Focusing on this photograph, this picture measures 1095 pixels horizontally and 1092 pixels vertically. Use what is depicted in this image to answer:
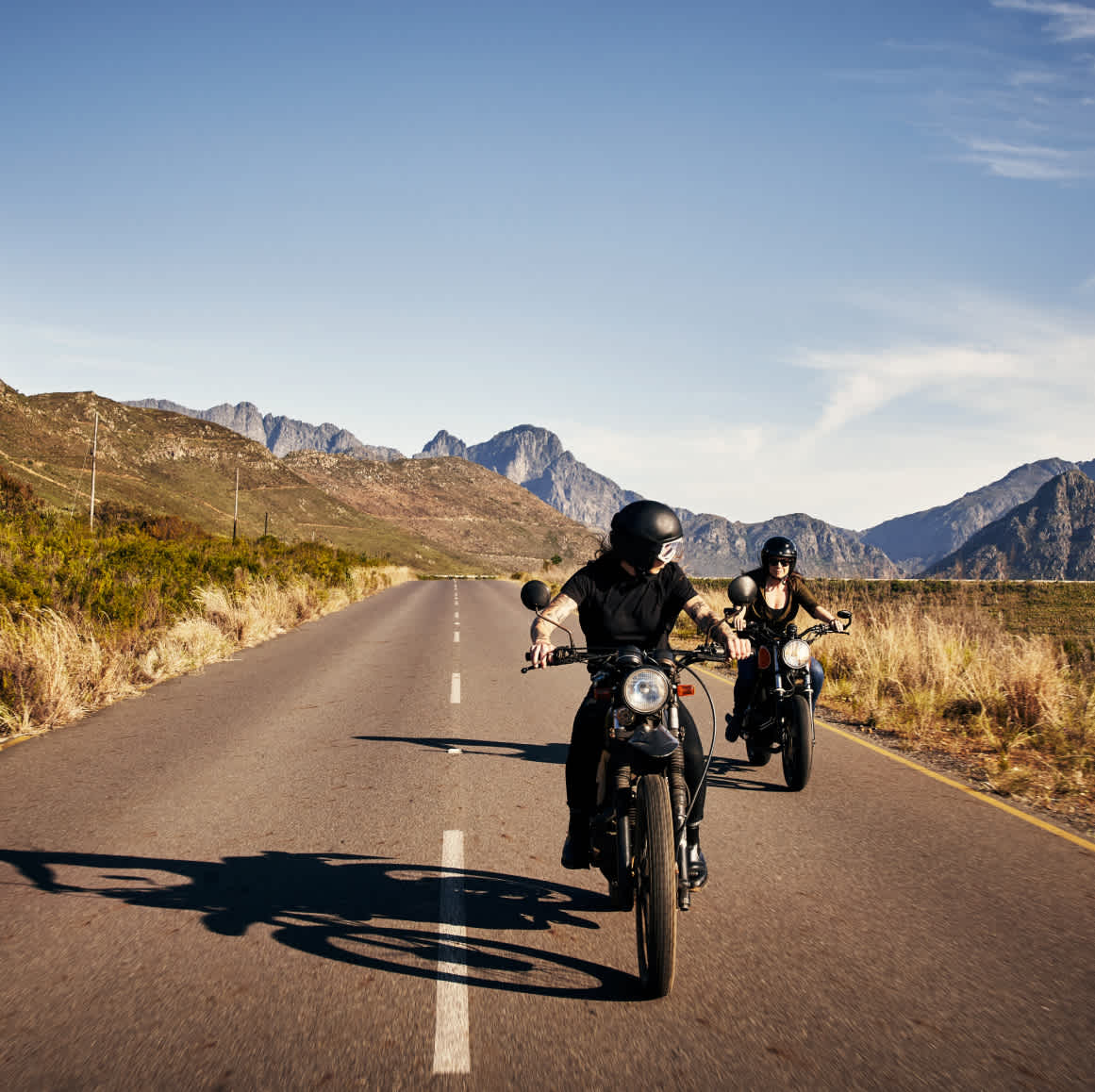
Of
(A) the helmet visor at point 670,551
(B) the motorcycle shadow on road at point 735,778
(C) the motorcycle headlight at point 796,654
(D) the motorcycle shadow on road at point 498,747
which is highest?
(A) the helmet visor at point 670,551

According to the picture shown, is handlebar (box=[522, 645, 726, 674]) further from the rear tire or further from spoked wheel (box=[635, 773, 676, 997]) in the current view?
the rear tire

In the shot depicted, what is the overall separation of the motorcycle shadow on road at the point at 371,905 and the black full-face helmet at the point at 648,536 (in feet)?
6.08

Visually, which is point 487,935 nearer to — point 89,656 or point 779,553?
point 779,553

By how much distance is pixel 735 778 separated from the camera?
278 inches

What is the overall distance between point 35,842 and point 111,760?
206 cm

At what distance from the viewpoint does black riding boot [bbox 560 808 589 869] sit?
3920 millimetres

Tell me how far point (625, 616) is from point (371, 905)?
1.98 meters

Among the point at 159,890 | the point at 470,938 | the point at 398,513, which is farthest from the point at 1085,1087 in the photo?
the point at 398,513

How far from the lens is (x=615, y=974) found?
11.5 ft

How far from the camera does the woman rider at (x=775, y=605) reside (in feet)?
23.9

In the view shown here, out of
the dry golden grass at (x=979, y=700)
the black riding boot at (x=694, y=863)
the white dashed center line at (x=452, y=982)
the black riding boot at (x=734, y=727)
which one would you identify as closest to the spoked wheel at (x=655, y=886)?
the black riding boot at (x=694, y=863)

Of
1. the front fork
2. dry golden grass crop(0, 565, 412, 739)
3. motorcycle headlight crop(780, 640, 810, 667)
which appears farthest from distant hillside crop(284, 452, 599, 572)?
the front fork

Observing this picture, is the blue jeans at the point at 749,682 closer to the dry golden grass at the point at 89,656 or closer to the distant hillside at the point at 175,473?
the dry golden grass at the point at 89,656

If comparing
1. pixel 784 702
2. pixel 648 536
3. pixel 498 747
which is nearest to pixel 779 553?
pixel 784 702
